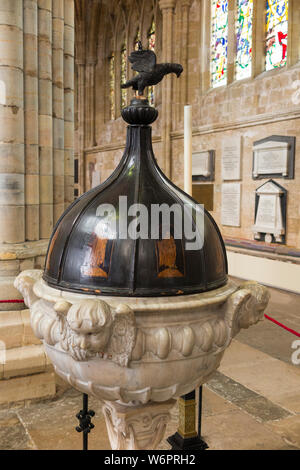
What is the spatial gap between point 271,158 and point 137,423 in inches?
277

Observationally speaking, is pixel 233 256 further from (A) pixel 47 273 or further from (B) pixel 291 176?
(A) pixel 47 273

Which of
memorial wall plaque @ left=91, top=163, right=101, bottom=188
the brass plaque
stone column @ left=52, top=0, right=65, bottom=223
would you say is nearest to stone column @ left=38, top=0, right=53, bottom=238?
stone column @ left=52, top=0, right=65, bottom=223

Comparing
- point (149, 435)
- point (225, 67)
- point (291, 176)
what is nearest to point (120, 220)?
point (149, 435)

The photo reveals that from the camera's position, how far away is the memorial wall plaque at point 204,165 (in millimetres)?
9633

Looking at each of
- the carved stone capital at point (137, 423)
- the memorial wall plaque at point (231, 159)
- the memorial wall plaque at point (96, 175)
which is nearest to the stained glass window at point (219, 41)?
the memorial wall plaque at point (231, 159)

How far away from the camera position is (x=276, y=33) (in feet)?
27.7

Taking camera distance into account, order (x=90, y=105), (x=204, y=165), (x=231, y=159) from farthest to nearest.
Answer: (x=90, y=105) → (x=204, y=165) → (x=231, y=159)

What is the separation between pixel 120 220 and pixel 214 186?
8.32 meters

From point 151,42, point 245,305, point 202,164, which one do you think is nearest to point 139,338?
point 245,305

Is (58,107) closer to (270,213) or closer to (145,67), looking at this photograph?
(145,67)

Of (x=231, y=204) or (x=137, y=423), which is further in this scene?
(x=231, y=204)

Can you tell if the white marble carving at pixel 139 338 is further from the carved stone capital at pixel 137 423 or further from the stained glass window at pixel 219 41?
the stained glass window at pixel 219 41

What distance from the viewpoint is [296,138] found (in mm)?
7617

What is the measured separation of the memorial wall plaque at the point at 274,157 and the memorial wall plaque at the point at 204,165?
4.23 feet
